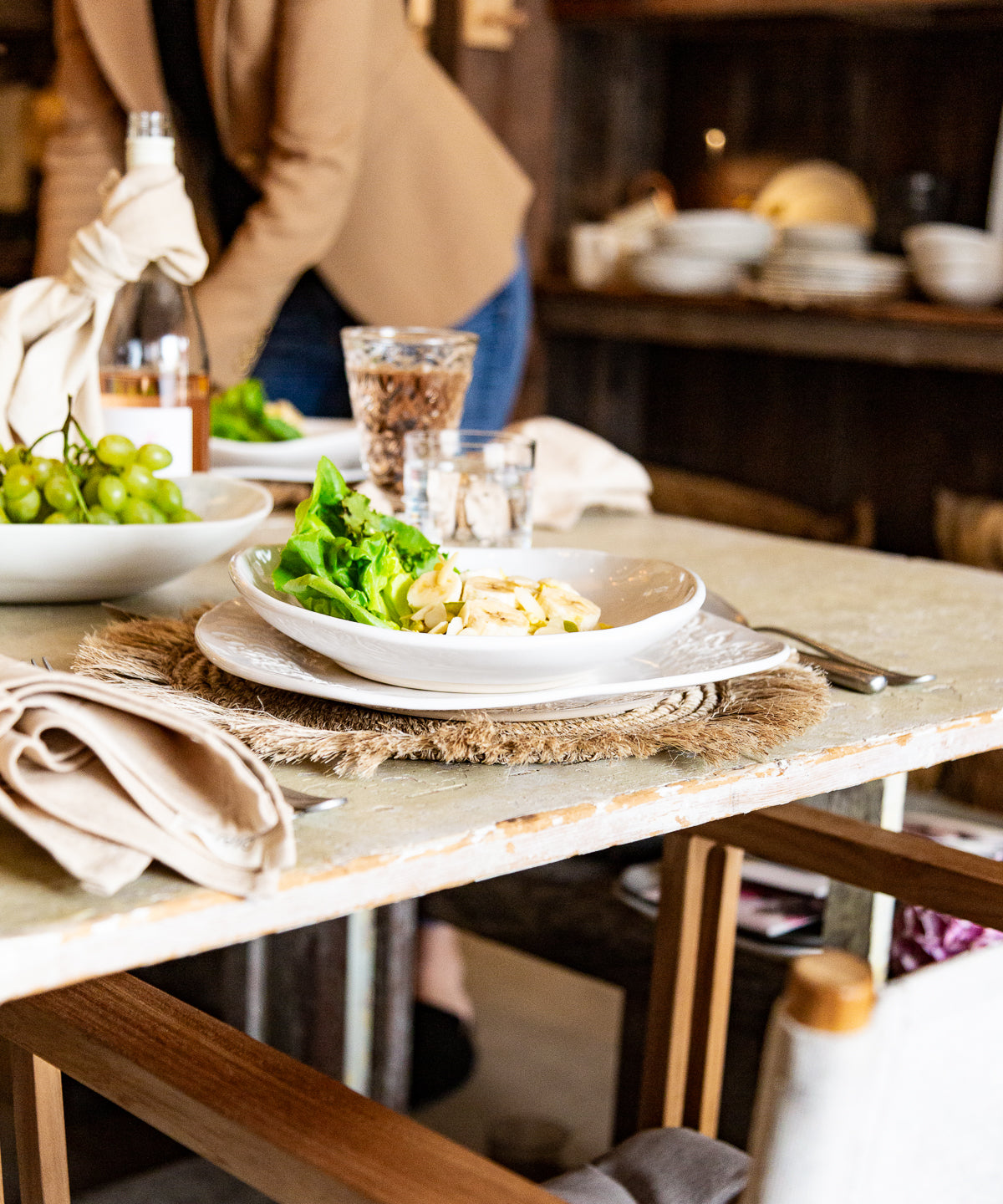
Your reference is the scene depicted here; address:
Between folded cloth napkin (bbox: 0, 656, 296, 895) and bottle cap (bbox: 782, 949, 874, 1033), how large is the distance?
16cm

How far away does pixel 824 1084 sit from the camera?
37cm

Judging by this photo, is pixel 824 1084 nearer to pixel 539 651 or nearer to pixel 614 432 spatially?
pixel 539 651

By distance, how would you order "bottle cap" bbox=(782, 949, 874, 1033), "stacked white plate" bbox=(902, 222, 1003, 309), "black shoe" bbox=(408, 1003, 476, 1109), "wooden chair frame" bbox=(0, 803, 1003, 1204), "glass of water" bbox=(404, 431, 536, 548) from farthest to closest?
"stacked white plate" bbox=(902, 222, 1003, 309) → "black shoe" bbox=(408, 1003, 476, 1109) → "glass of water" bbox=(404, 431, 536, 548) → "wooden chair frame" bbox=(0, 803, 1003, 1204) → "bottle cap" bbox=(782, 949, 874, 1033)

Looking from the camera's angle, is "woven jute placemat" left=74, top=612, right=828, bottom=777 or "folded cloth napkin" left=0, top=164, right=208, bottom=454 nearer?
"woven jute placemat" left=74, top=612, right=828, bottom=777

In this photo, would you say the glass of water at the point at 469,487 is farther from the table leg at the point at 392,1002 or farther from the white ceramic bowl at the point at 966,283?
the white ceramic bowl at the point at 966,283

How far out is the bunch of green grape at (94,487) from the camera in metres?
0.79

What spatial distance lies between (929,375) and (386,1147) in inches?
95.7

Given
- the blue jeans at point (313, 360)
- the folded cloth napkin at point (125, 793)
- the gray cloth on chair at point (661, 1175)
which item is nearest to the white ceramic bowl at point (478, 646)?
the folded cloth napkin at point (125, 793)

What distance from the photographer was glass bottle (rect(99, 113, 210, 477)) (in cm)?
101

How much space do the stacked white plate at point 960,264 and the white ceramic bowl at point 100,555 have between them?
5.37ft

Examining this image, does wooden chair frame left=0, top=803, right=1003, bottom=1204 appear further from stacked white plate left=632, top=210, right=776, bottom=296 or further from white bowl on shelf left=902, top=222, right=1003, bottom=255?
stacked white plate left=632, top=210, right=776, bottom=296

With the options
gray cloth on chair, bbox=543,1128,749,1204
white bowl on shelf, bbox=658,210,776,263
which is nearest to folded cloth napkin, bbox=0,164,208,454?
gray cloth on chair, bbox=543,1128,749,1204

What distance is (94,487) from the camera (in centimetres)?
80

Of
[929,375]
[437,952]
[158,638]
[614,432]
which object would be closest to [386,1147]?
[158,638]
